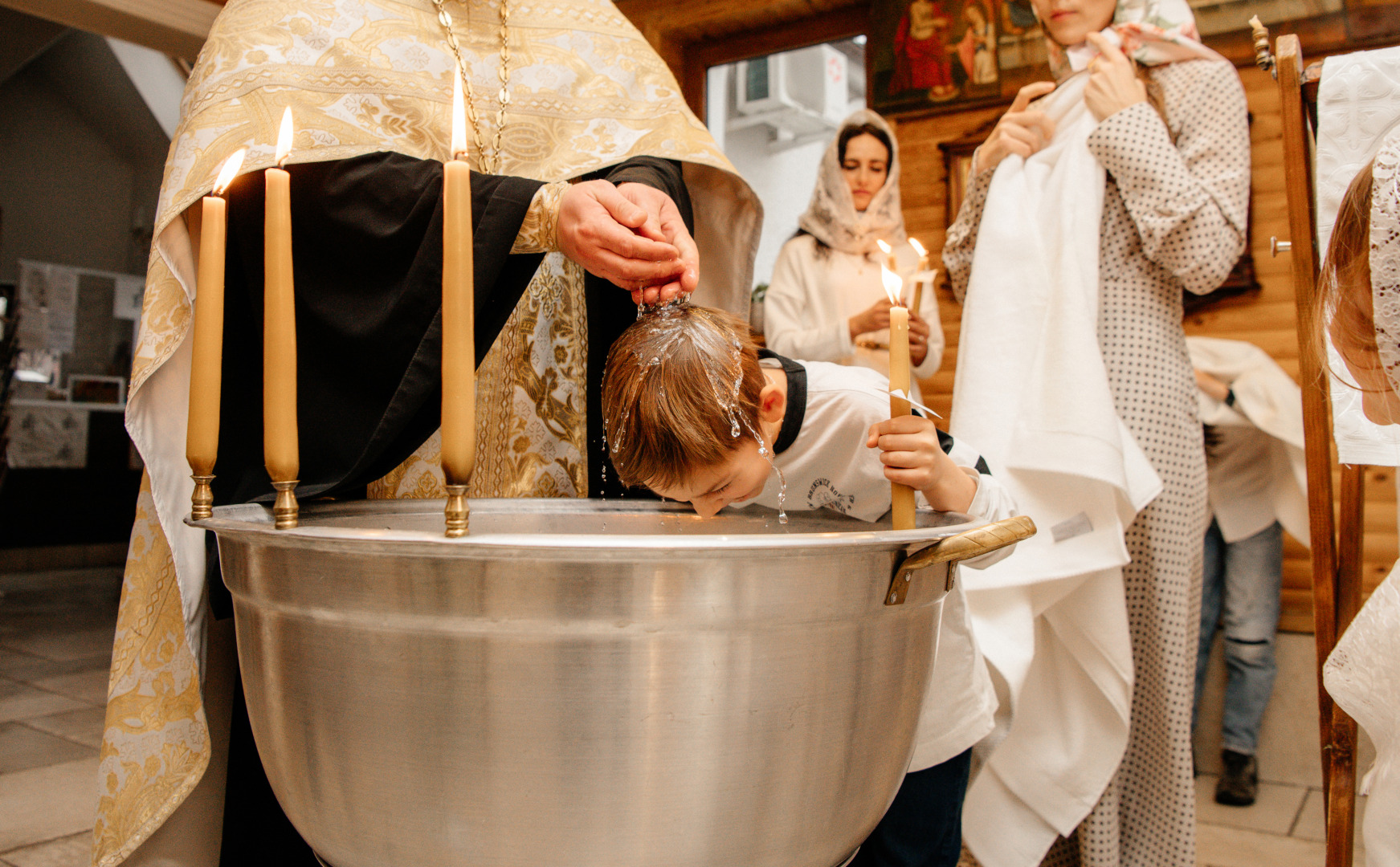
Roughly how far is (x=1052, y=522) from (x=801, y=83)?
8.89 feet

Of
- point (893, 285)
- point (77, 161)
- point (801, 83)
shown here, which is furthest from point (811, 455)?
point (77, 161)

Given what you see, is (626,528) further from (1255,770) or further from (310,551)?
(1255,770)

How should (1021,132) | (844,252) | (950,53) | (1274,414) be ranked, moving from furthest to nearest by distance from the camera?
(950,53) → (844,252) → (1274,414) → (1021,132)

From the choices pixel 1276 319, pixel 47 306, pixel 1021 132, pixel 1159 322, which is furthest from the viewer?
pixel 47 306

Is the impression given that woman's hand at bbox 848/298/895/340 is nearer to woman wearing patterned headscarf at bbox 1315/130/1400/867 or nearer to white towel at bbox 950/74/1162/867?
white towel at bbox 950/74/1162/867

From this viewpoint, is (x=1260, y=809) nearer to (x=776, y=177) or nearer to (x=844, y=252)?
(x=844, y=252)

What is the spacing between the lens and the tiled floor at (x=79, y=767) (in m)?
1.85

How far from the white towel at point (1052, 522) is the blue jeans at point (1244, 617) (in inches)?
50.6

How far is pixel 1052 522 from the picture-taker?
1470mm

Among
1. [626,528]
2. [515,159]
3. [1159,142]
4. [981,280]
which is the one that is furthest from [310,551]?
[1159,142]

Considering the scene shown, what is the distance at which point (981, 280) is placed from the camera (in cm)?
165

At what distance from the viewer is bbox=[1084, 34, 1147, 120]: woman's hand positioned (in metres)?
1.62

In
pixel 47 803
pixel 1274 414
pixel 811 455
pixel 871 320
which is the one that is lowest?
pixel 47 803

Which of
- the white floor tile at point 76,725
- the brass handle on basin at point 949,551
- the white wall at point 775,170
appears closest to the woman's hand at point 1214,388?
the white wall at point 775,170
